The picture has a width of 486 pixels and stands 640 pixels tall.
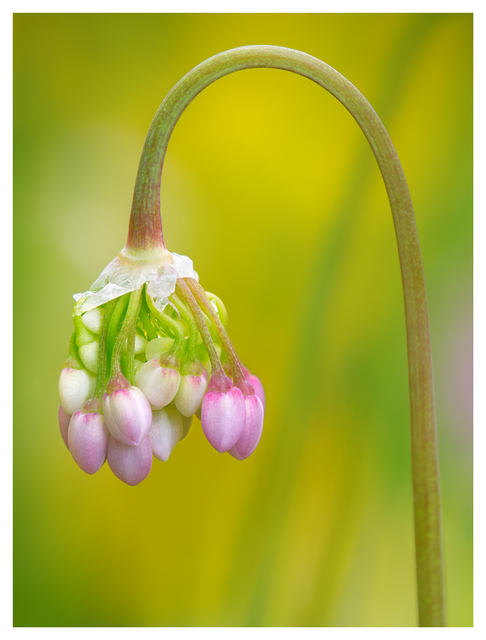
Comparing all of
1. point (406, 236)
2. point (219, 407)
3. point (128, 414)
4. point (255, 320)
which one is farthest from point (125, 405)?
point (255, 320)

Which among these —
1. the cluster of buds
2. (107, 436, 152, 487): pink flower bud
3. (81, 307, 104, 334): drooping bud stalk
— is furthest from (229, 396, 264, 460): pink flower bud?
(81, 307, 104, 334): drooping bud stalk

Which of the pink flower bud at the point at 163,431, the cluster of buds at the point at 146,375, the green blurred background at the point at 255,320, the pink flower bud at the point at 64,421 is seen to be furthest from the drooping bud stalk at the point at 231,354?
the green blurred background at the point at 255,320

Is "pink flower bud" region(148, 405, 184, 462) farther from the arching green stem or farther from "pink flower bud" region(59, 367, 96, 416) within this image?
the arching green stem

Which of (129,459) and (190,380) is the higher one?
(190,380)

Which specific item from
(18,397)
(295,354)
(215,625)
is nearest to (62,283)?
(18,397)

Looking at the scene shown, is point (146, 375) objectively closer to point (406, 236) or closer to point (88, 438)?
point (88, 438)

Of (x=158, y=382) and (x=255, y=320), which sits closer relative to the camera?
(x=158, y=382)

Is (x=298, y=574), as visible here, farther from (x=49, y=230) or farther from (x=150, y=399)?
(x=49, y=230)

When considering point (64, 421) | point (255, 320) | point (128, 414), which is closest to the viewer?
point (128, 414)
